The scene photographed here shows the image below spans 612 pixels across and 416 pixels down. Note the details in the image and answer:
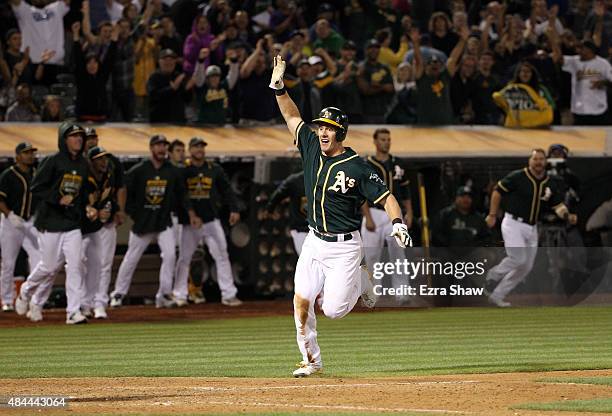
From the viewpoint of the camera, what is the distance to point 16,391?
9867 mm

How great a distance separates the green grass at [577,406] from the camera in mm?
8758

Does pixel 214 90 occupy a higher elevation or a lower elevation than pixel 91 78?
lower

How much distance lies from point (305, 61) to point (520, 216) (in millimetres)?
4422

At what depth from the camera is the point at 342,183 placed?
10.5 meters

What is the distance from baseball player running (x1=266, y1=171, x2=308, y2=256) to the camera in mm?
19031

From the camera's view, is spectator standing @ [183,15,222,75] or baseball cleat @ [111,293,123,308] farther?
spectator standing @ [183,15,222,75]

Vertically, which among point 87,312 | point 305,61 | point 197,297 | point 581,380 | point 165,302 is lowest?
point 197,297

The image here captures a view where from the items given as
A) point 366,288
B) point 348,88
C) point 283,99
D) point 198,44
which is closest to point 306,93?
point 348,88

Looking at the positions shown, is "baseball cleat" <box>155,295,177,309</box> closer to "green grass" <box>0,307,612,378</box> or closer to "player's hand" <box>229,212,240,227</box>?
"player's hand" <box>229,212,240,227</box>

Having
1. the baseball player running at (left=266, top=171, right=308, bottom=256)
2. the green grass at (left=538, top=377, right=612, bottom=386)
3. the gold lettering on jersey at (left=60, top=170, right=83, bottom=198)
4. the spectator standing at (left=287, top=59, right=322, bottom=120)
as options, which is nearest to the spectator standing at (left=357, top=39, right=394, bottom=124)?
the spectator standing at (left=287, top=59, right=322, bottom=120)

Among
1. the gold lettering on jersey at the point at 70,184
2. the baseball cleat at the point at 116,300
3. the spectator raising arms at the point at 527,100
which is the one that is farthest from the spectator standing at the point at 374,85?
the gold lettering on jersey at the point at 70,184

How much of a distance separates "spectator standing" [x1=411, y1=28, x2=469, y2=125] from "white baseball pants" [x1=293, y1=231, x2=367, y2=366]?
11196 millimetres

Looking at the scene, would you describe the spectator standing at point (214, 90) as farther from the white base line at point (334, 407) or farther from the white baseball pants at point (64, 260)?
the white base line at point (334, 407)

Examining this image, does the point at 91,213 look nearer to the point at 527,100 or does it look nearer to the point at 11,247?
the point at 11,247
